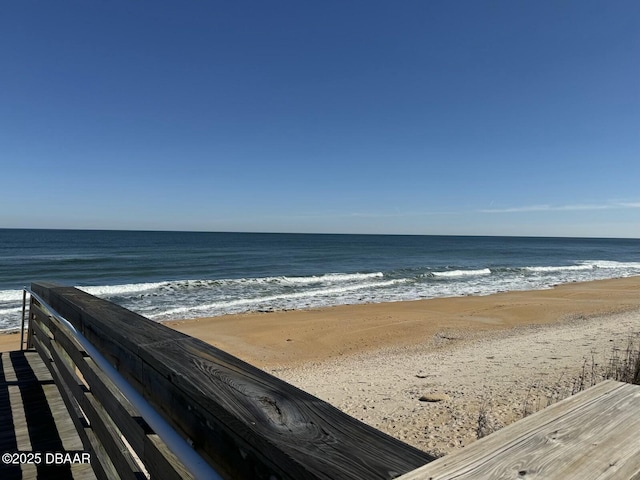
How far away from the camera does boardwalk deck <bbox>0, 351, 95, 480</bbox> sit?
2410mm

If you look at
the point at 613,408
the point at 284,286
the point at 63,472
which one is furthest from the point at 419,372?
the point at 284,286

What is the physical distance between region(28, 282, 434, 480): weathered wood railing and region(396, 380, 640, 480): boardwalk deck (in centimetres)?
12

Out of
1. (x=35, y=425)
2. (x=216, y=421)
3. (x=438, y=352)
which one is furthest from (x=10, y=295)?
(x=216, y=421)

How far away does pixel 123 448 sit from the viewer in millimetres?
1604

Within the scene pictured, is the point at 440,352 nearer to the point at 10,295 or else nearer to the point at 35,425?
the point at 35,425

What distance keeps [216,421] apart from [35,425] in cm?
285

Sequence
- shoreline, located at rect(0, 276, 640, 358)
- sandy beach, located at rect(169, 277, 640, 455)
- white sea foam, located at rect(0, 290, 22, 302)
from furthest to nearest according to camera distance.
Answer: white sea foam, located at rect(0, 290, 22, 302) → shoreline, located at rect(0, 276, 640, 358) → sandy beach, located at rect(169, 277, 640, 455)

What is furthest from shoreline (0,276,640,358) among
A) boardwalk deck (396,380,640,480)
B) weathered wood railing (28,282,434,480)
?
boardwalk deck (396,380,640,480)

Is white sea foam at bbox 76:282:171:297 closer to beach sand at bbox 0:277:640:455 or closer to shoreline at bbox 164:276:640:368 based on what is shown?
shoreline at bbox 164:276:640:368

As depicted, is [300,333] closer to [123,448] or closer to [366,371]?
[366,371]

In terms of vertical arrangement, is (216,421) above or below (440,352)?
above

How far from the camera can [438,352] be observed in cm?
973

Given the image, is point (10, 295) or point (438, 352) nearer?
point (438, 352)

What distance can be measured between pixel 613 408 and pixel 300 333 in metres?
11.5
